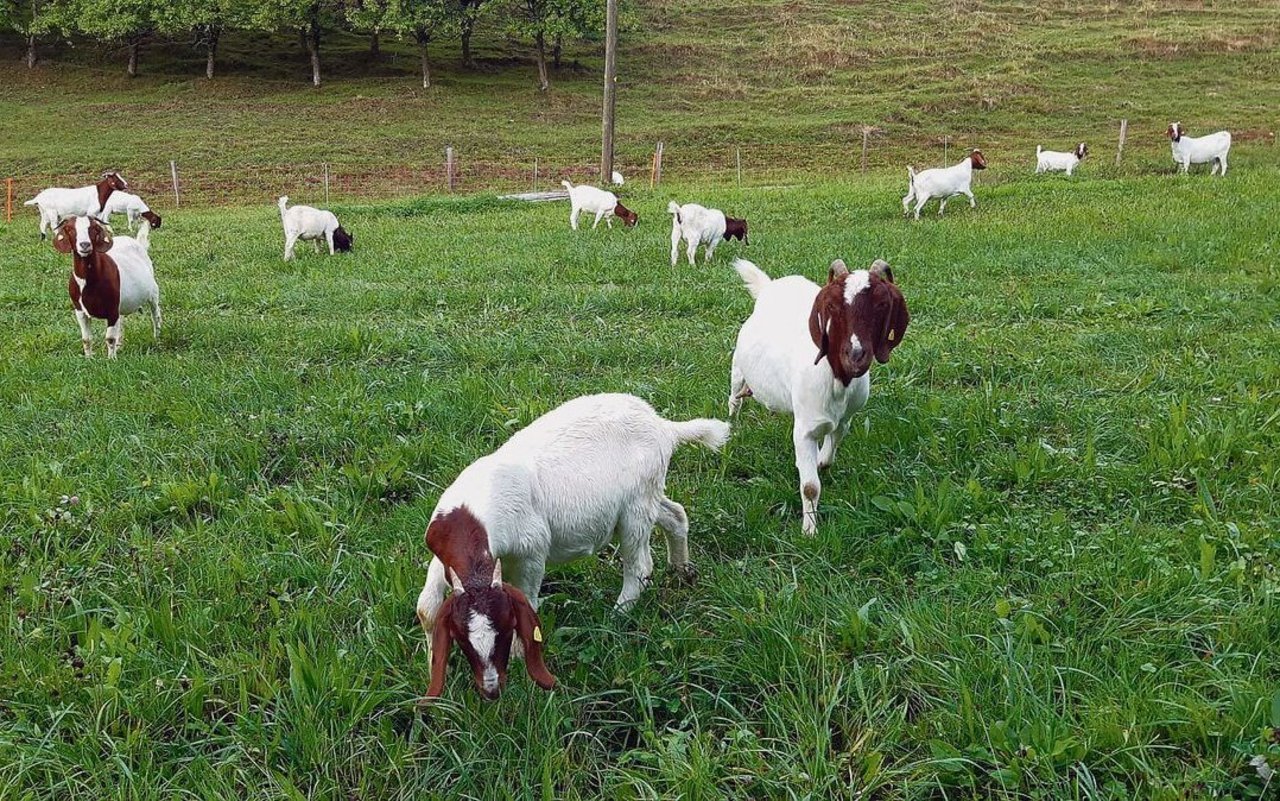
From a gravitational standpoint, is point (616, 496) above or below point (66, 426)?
above

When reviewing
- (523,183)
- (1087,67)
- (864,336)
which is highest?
(1087,67)

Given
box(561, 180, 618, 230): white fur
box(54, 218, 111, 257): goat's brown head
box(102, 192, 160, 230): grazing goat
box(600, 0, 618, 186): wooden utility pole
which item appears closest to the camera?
box(54, 218, 111, 257): goat's brown head

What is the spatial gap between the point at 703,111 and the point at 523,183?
14614 millimetres

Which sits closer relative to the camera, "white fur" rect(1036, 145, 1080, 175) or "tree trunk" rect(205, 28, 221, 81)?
"white fur" rect(1036, 145, 1080, 175)

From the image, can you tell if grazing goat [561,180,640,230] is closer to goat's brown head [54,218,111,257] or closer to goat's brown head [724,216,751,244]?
goat's brown head [724,216,751,244]

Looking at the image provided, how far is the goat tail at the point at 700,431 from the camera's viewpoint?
3.84 m

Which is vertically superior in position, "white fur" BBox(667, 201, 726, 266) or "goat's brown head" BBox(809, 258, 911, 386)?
"goat's brown head" BBox(809, 258, 911, 386)

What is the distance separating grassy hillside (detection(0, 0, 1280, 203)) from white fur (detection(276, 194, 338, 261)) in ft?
43.1

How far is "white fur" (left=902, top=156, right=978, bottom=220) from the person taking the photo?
15906mm

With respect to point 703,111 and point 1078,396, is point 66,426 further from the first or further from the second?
point 703,111

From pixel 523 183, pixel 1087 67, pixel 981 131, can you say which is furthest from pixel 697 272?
pixel 1087 67

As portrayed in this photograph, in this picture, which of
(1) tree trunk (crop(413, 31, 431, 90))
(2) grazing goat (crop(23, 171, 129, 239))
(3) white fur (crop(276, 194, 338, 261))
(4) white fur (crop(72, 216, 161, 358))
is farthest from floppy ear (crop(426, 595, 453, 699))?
(1) tree trunk (crop(413, 31, 431, 90))

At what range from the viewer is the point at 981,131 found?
34219 millimetres

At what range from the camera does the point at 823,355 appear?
3980 millimetres
